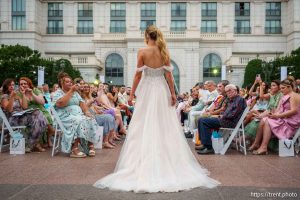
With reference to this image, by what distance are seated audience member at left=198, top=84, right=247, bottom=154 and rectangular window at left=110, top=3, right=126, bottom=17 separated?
178 ft

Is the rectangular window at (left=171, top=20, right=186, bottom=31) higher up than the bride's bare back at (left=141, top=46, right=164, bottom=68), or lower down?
higher up

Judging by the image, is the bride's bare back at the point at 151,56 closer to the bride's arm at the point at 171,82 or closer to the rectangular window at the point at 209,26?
the bride's arm at the point at 171,82

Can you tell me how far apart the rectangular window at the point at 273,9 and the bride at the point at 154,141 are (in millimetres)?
59879

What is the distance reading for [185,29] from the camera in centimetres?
6194

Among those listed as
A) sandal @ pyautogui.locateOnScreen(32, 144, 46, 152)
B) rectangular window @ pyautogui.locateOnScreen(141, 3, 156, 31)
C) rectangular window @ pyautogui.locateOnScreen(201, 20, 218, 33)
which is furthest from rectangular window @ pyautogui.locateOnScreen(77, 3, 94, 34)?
sandal @ pyautogui.locateOnScreen(32, 144, 46, 152)

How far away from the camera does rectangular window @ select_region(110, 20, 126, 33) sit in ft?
204

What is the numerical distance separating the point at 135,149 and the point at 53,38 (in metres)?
59.3

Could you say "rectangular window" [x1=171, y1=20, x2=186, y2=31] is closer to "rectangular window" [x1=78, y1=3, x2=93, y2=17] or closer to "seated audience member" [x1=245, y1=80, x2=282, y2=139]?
"rectangular window" [x1=78, y1=3, x2=93, y2=17]

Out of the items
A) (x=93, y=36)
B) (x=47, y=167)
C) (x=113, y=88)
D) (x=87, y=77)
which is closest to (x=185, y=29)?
(x=93, y=36)

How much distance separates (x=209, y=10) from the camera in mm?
62188

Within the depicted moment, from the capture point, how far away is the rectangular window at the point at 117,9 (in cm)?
6272

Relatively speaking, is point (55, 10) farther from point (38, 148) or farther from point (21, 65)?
point (38, 148)

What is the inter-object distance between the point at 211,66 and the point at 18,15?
95.9ft

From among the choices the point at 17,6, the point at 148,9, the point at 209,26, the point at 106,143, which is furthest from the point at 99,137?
the point at 17,6
